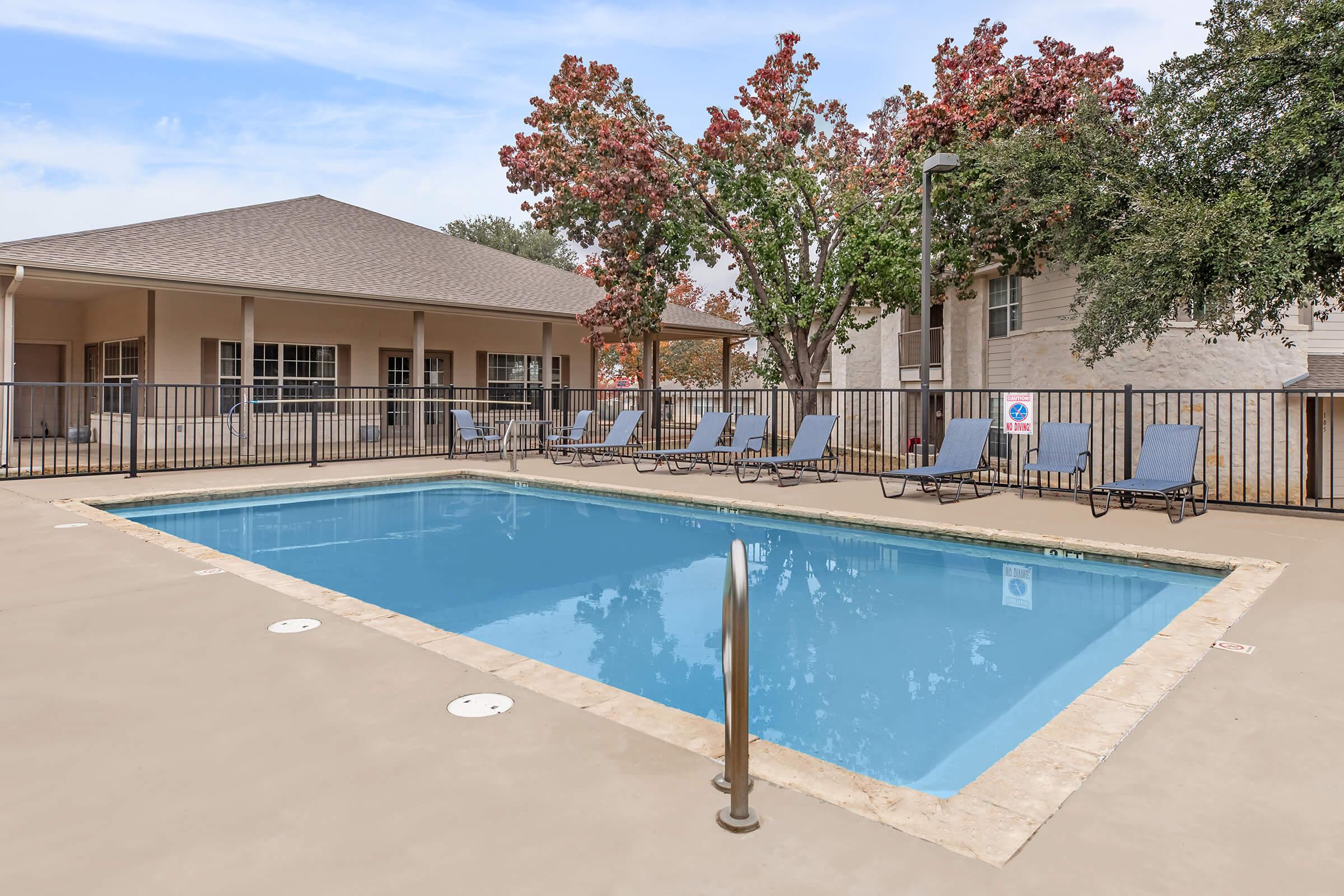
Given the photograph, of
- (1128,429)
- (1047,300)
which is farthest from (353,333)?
(1128,429)

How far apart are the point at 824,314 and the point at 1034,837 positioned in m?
15.5

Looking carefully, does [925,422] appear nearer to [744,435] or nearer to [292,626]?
[744,435]

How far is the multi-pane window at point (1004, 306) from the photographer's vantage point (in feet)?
56.9

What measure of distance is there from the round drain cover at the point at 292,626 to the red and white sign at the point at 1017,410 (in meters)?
8.74

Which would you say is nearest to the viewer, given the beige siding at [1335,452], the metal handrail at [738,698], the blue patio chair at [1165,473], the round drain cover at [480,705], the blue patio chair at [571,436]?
the metal handrail at [738,698]

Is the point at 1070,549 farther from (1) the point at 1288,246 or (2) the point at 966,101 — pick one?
(2) the point at 966,101

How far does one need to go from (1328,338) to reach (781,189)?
10.2 meters

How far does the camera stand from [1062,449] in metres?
10.1

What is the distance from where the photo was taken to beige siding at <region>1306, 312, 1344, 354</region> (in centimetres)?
1415

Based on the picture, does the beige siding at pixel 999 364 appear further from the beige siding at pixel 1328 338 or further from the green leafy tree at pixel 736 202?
the beige siding at pixel 1328 338

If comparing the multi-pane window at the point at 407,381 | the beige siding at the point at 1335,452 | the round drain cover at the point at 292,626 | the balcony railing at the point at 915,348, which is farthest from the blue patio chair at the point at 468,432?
the beige siding at the point at 1335,452

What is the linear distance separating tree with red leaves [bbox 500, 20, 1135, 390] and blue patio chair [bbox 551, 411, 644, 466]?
3029 mm

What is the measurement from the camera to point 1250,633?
13.9 feet

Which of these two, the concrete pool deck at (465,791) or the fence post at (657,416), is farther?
the fence post at (657,416)
